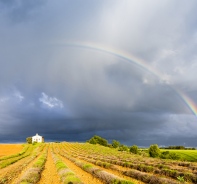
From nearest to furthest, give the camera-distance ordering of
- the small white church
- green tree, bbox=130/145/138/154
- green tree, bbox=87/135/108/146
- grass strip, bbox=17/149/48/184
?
grass strip, bbox=17/149/48/184
green tree, bbox=130/145/138/154
green tree, bbox=87/135/108/146
the small white church

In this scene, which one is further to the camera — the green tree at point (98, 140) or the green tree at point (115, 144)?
the green tree at point (98, 140)

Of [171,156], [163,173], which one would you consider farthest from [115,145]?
[163,173]

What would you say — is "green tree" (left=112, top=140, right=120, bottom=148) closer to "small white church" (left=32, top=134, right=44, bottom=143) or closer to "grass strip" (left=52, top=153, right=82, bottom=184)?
"small white church" (left=32, top=134, right=44, bottom=143)

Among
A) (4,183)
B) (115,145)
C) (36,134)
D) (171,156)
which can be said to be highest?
(36,134)

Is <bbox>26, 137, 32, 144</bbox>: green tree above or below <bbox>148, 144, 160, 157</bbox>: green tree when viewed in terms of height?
above

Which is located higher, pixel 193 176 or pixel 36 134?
pixel 36 134

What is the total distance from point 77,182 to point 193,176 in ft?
32.7

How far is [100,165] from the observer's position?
33.6 metres

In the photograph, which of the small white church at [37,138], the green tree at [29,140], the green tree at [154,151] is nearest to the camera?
the green tree at [154,151]

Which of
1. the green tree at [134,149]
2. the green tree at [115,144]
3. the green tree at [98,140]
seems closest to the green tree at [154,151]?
the green tree at [134,149]

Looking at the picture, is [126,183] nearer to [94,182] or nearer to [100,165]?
[94,182]

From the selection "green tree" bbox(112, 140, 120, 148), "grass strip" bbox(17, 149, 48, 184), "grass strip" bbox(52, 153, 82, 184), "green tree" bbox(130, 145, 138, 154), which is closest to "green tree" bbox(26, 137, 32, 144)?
"green tree" bbox(112, 140, 120, 148)

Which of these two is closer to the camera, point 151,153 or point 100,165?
point 100,165

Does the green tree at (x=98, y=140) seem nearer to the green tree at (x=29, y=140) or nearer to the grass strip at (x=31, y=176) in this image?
the green tree at (x=29, y=140)
